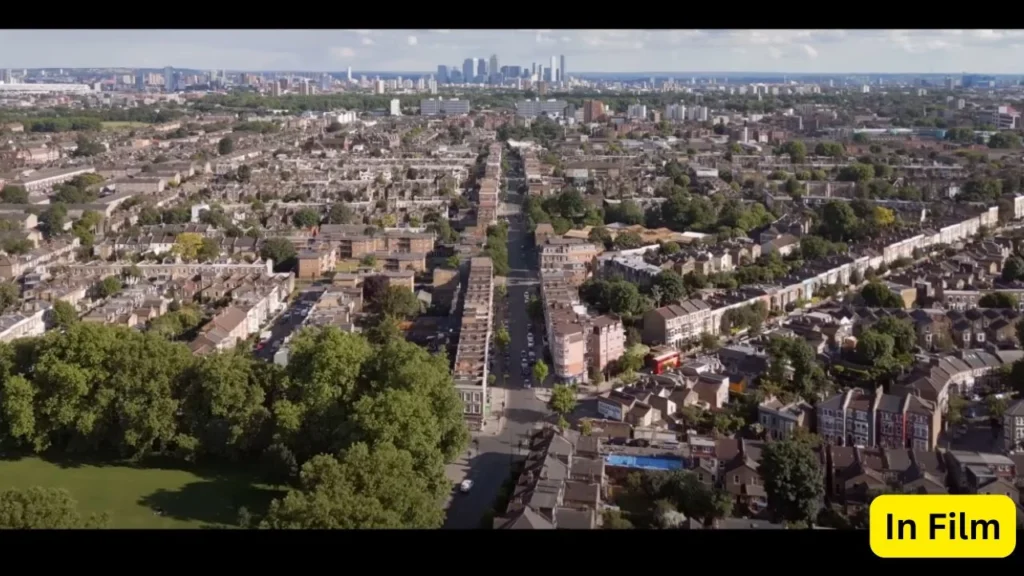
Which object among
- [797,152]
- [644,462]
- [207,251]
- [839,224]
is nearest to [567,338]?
[644,462]

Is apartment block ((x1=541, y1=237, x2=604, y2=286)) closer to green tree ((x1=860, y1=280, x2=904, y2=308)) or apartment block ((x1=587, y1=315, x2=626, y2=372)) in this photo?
apartment block ((x1=587, y1=315, x2=626, y2=372))

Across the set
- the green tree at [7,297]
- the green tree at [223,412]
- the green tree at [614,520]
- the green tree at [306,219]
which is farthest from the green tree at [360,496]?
the green tree at [306,219]

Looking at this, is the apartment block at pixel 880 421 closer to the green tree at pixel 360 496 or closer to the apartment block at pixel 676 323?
the apartment block at pixel 676 323

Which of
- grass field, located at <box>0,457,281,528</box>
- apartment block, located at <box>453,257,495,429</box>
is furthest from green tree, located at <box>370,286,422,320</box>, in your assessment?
grass field, located at <box>0,457,281,528</box>

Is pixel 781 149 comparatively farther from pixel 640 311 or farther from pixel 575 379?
pixel 575 379
